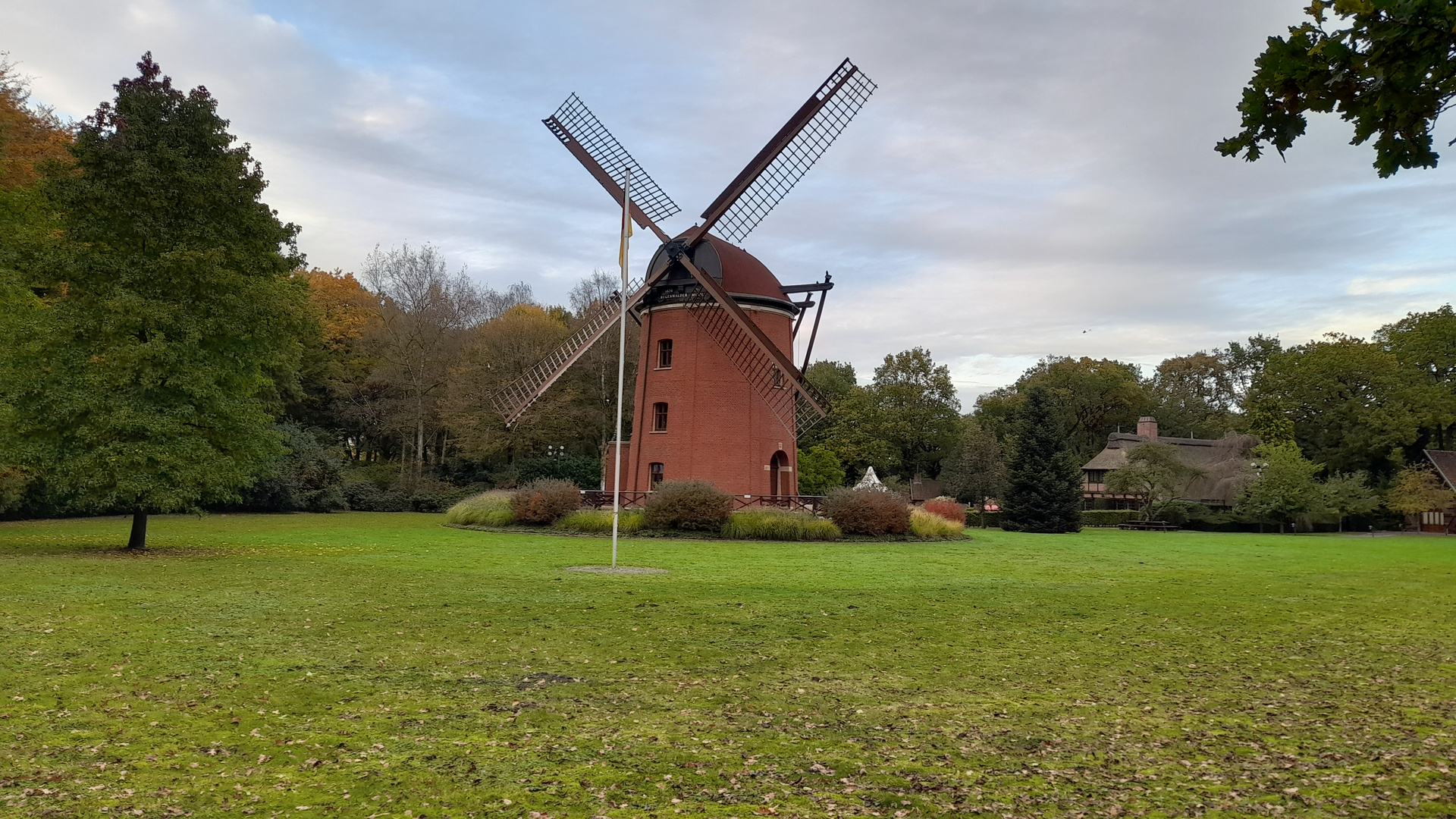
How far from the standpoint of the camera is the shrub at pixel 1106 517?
5134 cm

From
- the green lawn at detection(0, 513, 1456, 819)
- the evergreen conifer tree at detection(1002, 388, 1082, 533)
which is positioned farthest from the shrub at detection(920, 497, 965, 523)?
the green lawn at detection(0, 513, 1456, 819)

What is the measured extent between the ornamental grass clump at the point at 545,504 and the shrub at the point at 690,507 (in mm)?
3524

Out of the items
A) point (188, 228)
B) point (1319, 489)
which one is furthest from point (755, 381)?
point (1319, 489)

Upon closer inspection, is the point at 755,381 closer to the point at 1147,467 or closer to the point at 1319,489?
the point at 1147,467

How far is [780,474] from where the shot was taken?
34.5 m

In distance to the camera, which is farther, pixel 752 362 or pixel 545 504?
pixel 545 504

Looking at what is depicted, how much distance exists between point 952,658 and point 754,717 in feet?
10.2

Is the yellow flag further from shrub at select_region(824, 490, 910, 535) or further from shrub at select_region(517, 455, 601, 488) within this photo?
shrub at select_region(517, 455, 601, 488)

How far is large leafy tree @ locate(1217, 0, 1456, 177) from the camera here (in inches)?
159

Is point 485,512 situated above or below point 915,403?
below

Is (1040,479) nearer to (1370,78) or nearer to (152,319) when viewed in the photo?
(152,319)

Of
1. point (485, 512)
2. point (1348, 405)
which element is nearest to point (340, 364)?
point (485, 512)

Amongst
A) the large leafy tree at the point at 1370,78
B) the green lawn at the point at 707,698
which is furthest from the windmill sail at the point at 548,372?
the large leafy tree at the point at 1370,78

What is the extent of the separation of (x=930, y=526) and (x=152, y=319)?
22.2m
